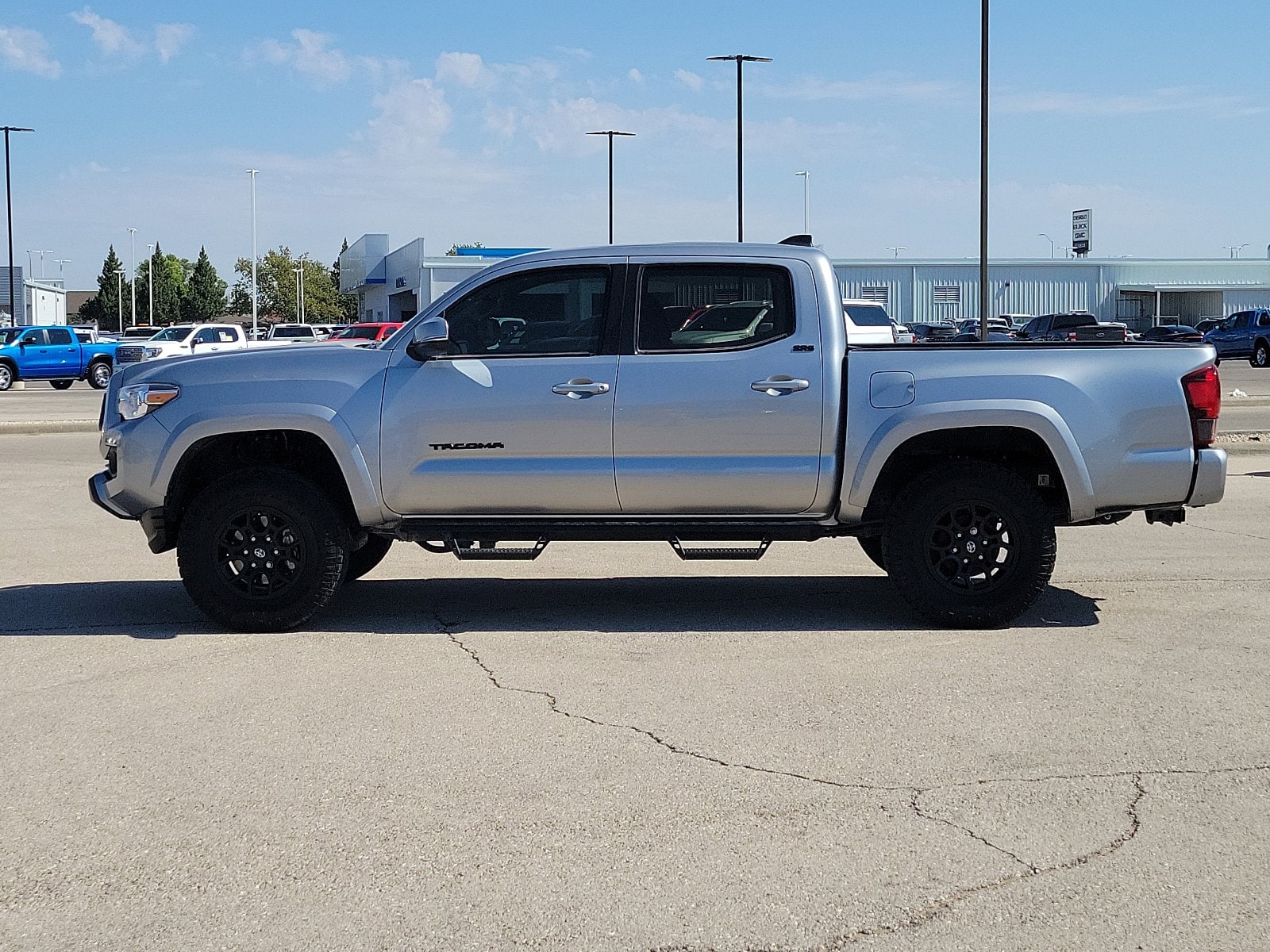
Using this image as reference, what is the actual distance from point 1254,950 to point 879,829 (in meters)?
1.21

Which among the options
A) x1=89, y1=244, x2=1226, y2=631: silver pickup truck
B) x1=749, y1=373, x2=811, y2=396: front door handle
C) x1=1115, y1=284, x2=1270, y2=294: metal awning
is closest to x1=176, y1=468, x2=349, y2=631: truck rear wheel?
x1=89, y1=244, x2=1226, y2=631: silver pickup truck

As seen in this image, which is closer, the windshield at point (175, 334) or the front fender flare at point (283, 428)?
the front fender flare at point (283, 428)

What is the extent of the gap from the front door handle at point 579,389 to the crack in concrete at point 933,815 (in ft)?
5.39

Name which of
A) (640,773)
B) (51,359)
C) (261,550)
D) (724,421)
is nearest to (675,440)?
(724,421)

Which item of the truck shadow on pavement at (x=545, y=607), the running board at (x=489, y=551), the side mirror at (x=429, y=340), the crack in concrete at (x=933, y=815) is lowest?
the crack in concrete at (x=933, y=815)

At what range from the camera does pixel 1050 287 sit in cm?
7456

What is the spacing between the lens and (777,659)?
7090 mm

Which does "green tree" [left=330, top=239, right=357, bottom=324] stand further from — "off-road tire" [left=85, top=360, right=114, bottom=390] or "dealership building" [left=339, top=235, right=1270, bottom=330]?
"off-road tire" [left=85, top=360, right=114, bottom=390]

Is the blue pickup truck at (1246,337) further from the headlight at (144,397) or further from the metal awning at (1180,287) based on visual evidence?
the headlight at (144,397)

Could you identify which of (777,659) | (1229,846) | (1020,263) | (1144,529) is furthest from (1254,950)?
(1020,263)

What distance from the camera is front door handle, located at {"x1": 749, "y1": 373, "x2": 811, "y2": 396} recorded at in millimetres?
7613

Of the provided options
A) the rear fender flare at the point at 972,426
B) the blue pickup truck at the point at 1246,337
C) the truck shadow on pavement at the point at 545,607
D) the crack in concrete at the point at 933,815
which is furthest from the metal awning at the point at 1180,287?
the crack in concrete at the point at 933,815

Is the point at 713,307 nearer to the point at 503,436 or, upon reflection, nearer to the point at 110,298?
the point at 503,436

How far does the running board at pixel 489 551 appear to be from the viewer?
7.78 metres
